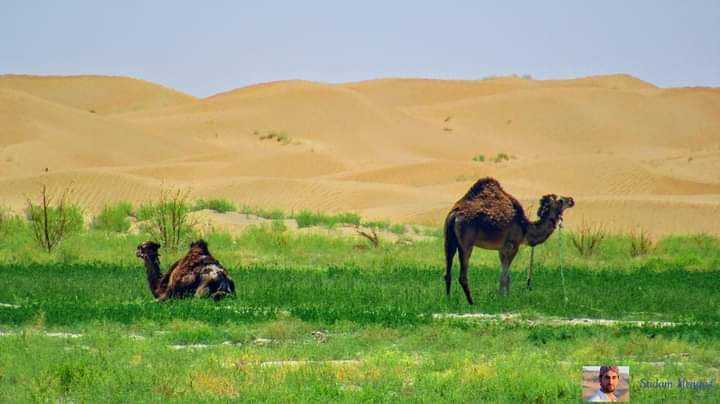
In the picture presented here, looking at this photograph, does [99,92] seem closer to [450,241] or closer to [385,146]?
[385,146]

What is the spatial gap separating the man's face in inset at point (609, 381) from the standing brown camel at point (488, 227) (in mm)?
6809

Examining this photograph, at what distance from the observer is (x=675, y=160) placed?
68562mm

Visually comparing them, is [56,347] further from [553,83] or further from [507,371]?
[553,83]

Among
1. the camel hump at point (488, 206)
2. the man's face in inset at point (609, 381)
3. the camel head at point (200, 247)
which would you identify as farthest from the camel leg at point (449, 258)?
the man's face in inset at point (609, 381)

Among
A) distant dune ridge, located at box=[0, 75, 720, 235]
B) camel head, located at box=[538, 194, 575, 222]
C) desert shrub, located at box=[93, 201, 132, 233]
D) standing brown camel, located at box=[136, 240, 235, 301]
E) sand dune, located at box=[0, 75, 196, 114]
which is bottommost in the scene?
standing brown camel, located at box=[136, 240, 235, 301]

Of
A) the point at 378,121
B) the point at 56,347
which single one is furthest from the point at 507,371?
the point at 378,121

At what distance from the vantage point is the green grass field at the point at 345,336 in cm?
1119

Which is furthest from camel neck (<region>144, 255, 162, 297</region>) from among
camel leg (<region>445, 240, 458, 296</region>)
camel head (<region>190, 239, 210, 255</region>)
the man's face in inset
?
the man's face in inset

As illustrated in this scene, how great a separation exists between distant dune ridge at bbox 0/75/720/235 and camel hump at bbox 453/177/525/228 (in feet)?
66.5

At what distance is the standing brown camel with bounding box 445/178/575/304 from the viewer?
58.9ft

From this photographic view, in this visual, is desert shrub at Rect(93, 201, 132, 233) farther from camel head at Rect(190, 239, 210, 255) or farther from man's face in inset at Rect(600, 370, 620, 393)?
man's face in inset at Rect(600, 370, 620, 393)

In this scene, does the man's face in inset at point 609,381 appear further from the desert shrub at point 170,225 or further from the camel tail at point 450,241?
the desert shrub at point 170,225

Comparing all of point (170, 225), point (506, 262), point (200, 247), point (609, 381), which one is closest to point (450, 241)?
point (506, 262)

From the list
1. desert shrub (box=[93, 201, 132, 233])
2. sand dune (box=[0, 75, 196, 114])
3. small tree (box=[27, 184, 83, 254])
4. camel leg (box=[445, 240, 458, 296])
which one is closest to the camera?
camel leg (box=[445, 240, 458, 296])
